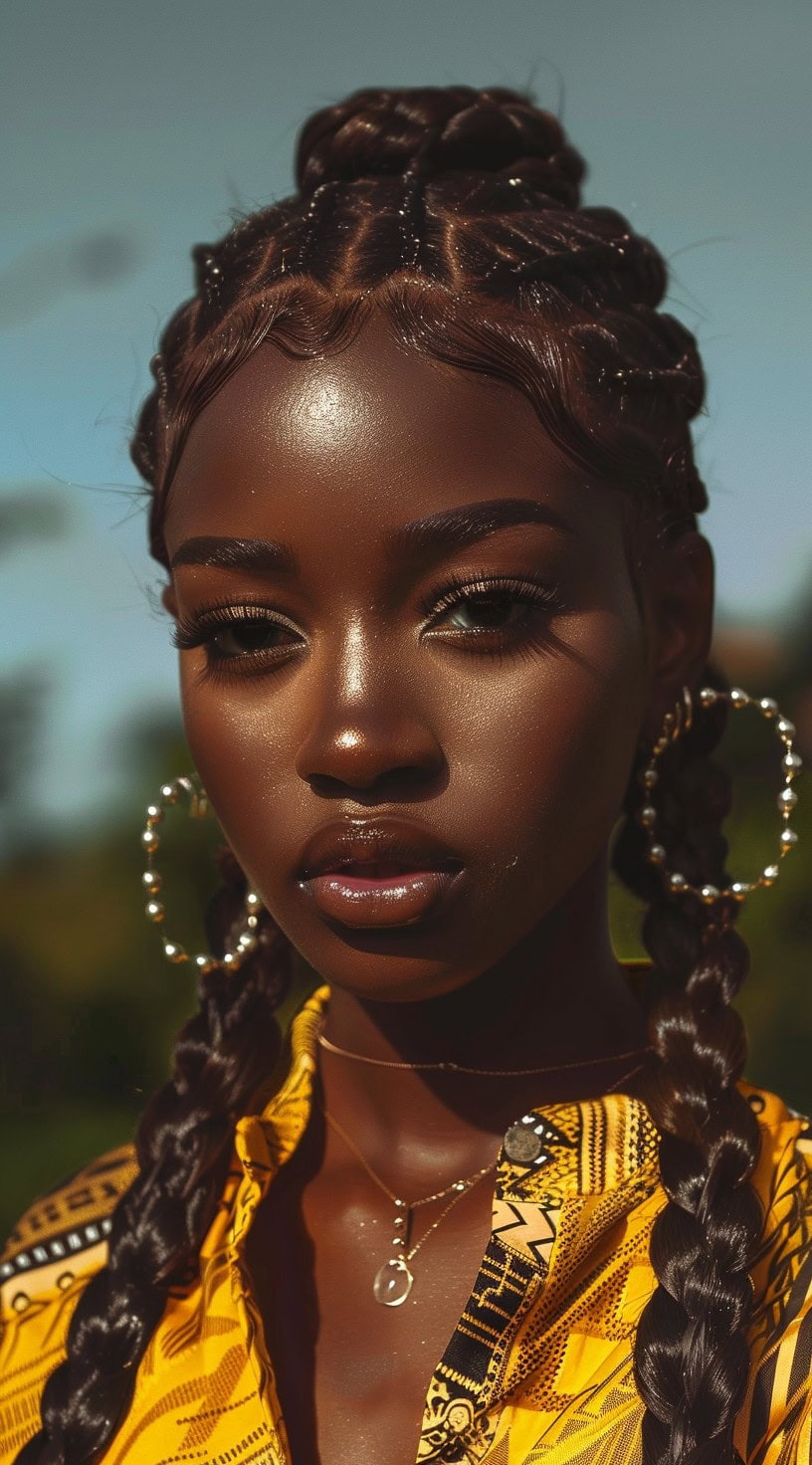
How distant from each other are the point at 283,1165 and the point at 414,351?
1.36 meters

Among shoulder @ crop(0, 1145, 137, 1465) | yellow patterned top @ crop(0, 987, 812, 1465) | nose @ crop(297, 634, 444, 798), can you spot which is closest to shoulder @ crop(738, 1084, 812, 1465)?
yellow patterned top @ crop(0, 987, 812, 1465)

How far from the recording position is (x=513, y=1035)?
2.52 meters

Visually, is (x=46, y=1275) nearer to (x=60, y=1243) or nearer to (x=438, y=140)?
(x=60, y=1243)

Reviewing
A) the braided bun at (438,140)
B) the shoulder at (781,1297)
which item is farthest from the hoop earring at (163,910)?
the braided bun at (438,140)

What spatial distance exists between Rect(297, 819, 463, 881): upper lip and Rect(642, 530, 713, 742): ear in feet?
1.78

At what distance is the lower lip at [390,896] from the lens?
218 cm

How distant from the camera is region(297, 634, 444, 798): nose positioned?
2.12 meters

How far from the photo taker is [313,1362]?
241 cm

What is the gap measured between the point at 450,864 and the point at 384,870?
9cm

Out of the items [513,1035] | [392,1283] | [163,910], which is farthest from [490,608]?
[392,1283]

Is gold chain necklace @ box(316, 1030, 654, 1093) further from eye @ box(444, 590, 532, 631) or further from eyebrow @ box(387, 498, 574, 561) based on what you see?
eyebrow @ box(387, 498, 574, 561)

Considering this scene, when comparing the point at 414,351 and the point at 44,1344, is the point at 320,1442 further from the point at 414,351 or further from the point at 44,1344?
the point at 414,351

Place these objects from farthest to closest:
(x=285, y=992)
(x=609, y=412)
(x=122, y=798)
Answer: (x=122, y=798), (x=285, y=992), (x=609, y=412)

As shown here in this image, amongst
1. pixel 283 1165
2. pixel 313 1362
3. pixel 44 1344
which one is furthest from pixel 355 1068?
pixel 44 1344
